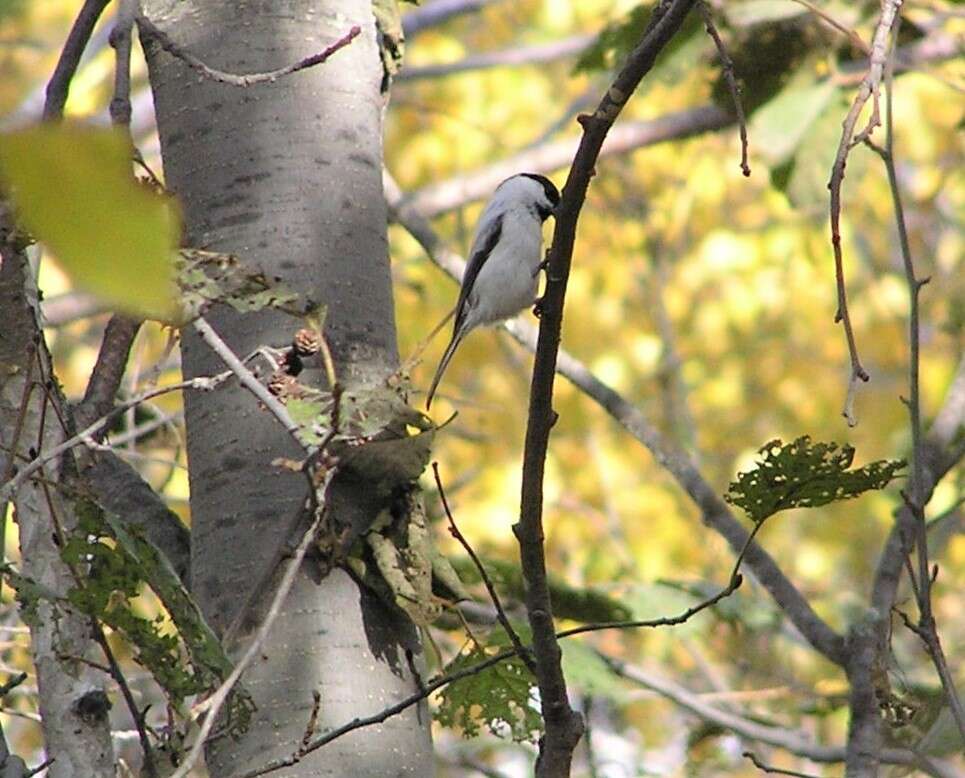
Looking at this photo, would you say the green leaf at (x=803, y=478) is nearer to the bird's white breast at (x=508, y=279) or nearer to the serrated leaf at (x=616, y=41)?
the bird's white breast at (x=508, y=279)

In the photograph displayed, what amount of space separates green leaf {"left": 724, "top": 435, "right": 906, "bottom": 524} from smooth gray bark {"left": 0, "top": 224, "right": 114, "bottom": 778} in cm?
60

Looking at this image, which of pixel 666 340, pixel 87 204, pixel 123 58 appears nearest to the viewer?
pixel 87 204

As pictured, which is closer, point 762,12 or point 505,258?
point 505,258

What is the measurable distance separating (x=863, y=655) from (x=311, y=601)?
2.93ft

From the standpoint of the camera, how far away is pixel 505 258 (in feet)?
8.88

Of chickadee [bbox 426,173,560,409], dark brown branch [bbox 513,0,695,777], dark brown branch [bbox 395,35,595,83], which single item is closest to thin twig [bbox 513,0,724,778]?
dark brown branch [bbox 513,0,695,777]

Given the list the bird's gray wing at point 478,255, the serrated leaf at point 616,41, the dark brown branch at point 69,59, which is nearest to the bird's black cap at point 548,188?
the bird's gray wing at point 478,255

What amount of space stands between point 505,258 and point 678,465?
60 centimetres

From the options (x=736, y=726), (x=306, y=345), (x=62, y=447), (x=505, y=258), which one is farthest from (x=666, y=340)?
(x=62, y=447)

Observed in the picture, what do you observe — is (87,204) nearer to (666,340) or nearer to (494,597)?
(494,597)

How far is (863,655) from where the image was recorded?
199 centimetres

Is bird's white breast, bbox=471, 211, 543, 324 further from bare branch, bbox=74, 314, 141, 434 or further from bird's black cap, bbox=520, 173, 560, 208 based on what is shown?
bare branch, bbox=74, 314, 141, 434

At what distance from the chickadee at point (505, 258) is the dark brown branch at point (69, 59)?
1.09 meters

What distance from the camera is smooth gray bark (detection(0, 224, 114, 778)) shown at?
117cm
